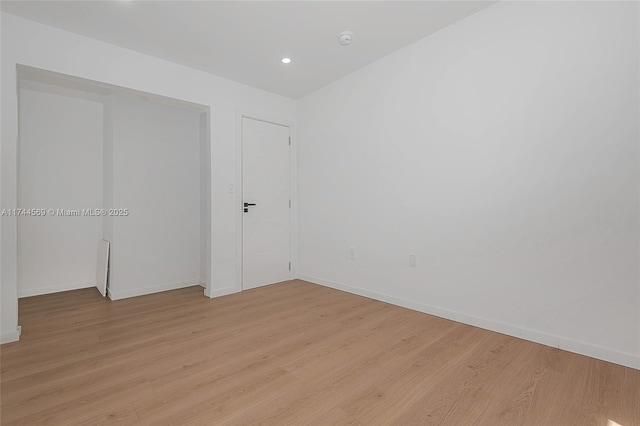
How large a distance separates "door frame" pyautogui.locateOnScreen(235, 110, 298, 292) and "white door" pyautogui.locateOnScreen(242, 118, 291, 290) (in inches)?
1.7

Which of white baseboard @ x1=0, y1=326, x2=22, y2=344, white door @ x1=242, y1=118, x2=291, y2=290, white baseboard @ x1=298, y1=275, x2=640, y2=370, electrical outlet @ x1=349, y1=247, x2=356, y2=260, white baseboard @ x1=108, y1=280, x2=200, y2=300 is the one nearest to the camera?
white baseboard @ x1=298, y1=275, x2=640, y2=370

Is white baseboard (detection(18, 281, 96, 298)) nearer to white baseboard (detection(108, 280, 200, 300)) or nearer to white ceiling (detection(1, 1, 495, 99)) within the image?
white baseboard (detection(108, 280, 200, 300))

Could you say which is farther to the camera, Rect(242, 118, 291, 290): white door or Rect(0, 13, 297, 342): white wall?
Rect(242, 118, 291, 290): white door

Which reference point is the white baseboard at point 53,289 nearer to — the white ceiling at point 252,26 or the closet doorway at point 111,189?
the closet doorway at point 111,189

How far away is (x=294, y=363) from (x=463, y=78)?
266cm

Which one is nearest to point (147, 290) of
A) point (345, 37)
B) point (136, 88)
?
point (136, 88)

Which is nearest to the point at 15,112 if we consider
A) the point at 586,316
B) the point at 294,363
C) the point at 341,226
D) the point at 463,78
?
the point at 294,363

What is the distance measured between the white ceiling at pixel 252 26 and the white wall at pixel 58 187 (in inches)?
62.3

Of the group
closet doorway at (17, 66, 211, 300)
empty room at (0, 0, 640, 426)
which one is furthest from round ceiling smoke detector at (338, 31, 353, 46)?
closet doorway at (17, 66, 211, 300)

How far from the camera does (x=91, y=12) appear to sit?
92.2 inches

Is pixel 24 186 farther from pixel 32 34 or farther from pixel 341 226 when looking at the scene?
pixel 341 226

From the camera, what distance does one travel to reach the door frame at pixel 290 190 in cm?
369

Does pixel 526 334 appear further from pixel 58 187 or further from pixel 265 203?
pixel 58 187

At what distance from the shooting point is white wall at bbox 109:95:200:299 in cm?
351
